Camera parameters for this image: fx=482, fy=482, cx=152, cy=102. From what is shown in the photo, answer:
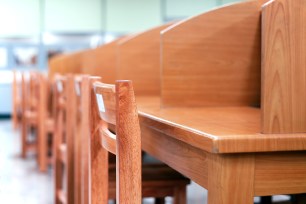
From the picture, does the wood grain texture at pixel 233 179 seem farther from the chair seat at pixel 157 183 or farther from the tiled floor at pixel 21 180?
the tiled floor at pixel 21 180

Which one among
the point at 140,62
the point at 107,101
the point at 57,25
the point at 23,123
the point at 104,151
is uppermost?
the point at 57,25

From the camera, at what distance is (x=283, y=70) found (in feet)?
3.13

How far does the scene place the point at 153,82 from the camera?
251 cm

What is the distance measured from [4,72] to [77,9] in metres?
1.58

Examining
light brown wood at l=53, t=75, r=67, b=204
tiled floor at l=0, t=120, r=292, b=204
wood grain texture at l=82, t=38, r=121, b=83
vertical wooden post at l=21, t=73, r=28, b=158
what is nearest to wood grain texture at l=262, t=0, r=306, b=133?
light brown wood at l=53, t=75, r=67, b=204

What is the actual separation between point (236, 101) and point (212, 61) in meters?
0.17

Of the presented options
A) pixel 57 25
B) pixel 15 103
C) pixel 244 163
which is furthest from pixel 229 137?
pixel 57 25

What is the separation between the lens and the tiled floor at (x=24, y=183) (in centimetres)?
290

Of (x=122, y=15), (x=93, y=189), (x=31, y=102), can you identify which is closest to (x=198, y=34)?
(x=93, y=189)

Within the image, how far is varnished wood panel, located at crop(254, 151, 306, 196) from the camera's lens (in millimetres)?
890

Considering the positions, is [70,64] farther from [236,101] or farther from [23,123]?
[236,101]

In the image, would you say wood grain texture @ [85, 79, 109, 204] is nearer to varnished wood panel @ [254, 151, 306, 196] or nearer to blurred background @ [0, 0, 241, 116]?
varnished wood panel @ [254, 151, 306, 196]

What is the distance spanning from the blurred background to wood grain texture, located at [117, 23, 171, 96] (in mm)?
5553

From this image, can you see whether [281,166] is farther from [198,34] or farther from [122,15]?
[122,15]
